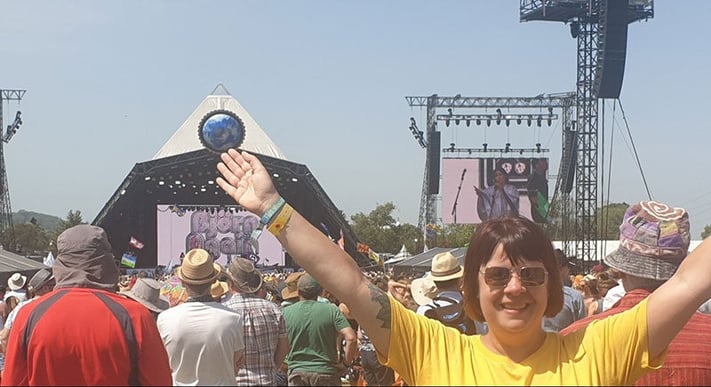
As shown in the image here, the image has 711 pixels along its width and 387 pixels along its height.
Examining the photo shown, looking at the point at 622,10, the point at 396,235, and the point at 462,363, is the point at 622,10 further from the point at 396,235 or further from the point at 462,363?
the point at 396,235

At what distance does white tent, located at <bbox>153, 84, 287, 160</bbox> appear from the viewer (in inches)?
1665

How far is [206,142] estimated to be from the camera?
119 feet

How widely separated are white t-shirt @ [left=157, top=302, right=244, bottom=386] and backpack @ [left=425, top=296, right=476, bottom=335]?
1226mm

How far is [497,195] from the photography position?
39875 millimetres

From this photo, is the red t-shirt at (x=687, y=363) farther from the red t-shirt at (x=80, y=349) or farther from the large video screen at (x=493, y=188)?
the large video screen at (x=493, y=188)

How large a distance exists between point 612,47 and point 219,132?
16.5m

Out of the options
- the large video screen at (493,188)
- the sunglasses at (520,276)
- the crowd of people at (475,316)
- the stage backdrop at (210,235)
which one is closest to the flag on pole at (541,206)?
the large video screen at (493,188)

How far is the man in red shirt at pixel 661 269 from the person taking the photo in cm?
285

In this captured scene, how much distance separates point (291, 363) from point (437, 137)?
36820 mm

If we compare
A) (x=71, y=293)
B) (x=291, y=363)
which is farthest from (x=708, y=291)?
(x=291, y=363)

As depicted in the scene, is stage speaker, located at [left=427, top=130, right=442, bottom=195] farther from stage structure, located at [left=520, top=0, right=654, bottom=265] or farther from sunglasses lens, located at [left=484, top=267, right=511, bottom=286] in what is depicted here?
sunglasses lens, located at [left=484, top=267, right=511, bottom=286]

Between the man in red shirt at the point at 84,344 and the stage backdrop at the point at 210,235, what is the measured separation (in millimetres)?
35337

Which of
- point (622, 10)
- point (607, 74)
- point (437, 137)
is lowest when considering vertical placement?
point (437, 137)

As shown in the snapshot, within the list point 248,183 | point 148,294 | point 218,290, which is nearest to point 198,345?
point 148,294
